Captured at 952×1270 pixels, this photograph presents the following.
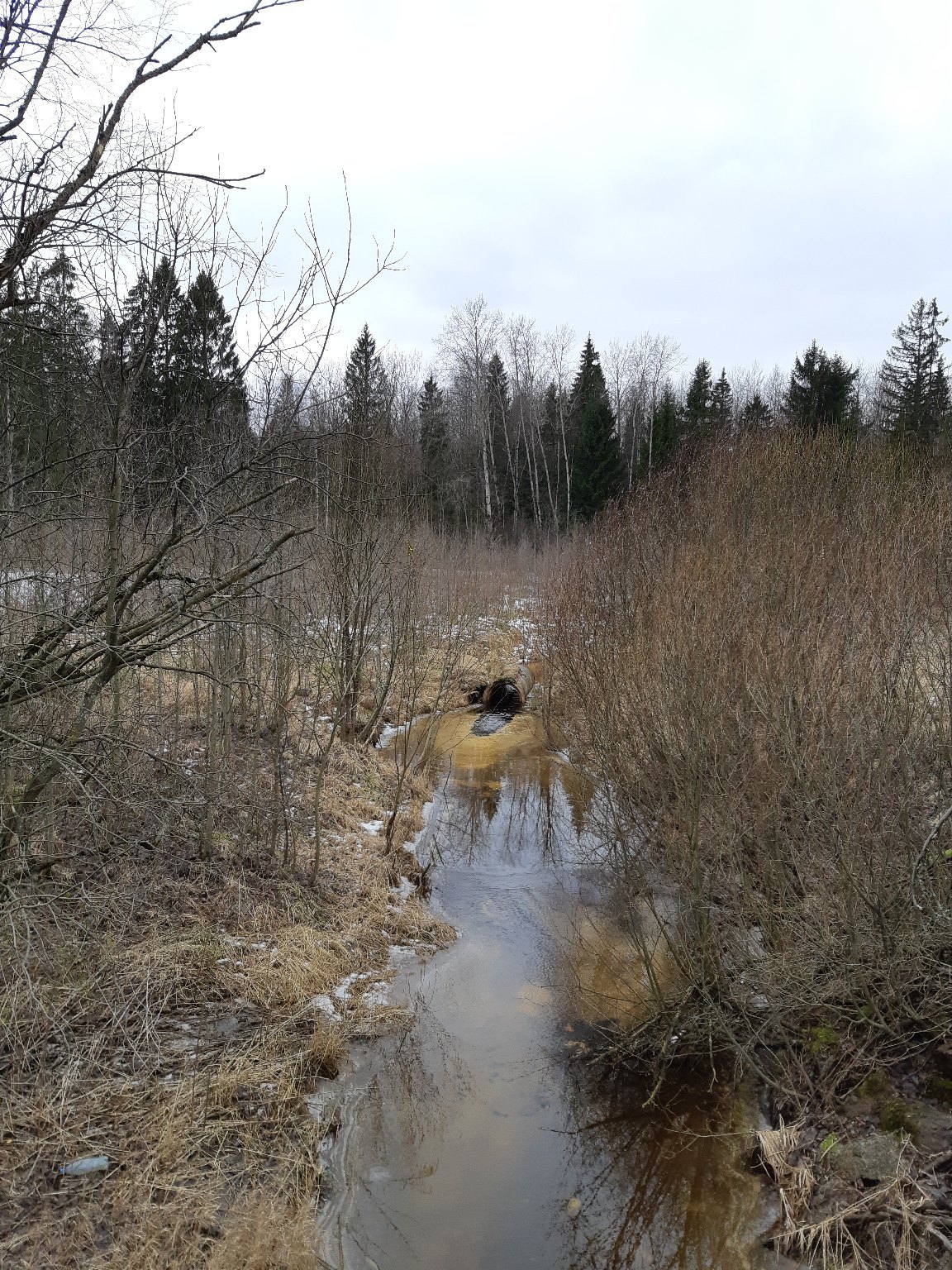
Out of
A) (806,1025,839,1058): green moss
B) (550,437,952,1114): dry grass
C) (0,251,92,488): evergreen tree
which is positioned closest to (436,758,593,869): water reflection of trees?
(550,437,952,1114): dry grass

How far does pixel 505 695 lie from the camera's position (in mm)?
17516

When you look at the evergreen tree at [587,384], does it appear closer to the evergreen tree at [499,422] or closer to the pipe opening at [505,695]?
the evergreen tree at [499,422]

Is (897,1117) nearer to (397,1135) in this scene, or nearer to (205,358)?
(397,1135)

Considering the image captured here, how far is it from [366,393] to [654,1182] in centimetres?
869

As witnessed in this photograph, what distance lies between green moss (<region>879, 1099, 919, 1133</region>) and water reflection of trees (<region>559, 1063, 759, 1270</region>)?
0.89m

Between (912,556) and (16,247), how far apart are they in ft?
24.6

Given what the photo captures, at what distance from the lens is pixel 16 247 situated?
3609 millimetres

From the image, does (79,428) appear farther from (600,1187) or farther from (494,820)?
(494,820)

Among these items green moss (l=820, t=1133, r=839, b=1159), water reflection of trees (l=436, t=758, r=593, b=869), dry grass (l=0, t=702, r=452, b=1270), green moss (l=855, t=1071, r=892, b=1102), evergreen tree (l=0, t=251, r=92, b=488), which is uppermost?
evergreen tree (l=0, t=251, r=92, b=488)

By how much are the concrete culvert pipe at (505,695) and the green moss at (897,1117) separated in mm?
11950

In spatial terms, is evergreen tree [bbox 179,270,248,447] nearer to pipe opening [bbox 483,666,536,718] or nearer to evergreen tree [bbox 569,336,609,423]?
pipe opening [bbox 483,666,536,718]

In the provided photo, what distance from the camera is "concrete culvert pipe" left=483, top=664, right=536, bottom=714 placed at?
1733 centimetres

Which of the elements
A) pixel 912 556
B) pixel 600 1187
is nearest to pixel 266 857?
pixel 600 1187

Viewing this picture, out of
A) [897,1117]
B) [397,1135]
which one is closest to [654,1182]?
[897,1117]
